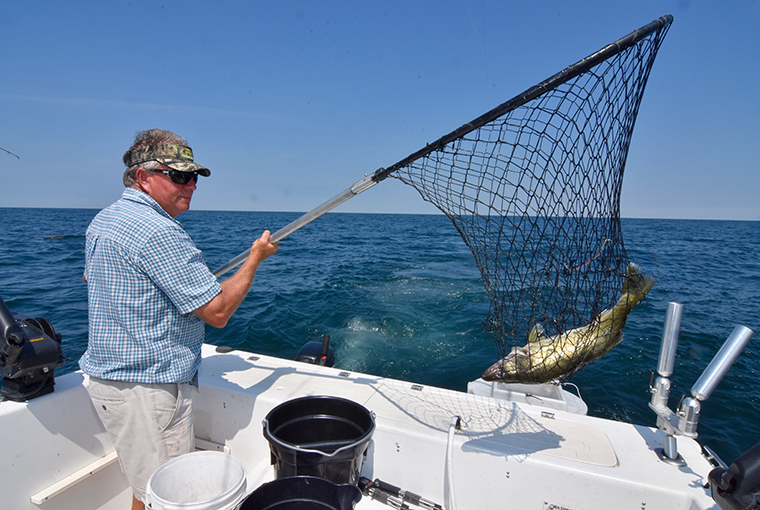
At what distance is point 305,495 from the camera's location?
1.84 m

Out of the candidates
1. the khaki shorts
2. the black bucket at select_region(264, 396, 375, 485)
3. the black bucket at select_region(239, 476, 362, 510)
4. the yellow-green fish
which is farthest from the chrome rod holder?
the khaki shorts

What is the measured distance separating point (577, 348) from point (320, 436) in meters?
1.80

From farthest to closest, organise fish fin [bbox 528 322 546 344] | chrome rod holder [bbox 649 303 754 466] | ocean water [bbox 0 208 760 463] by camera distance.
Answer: ocean water [bbox 0 208 760 463]
fish fin [bbox 528 322 546 344]
chrome rod holder [bbox 649 303 754 466]

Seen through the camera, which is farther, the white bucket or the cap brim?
the cap brim

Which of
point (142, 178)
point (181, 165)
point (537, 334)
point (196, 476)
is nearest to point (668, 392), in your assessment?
point (537, 334)

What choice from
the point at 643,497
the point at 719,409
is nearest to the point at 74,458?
the point at 643,497

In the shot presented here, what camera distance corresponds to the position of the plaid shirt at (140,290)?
1.93 m

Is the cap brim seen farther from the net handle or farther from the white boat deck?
the white boat deck

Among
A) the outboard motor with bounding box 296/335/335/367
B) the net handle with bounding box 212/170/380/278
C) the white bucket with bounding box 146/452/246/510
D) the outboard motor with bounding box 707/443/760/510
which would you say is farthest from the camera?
the outboard motor with bounding box 296/335/335/367

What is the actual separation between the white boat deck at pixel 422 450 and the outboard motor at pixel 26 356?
0.09 m

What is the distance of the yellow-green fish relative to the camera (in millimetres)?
2600

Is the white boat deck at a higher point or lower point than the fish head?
lower

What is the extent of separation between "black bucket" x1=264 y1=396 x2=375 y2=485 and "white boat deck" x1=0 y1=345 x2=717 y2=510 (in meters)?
0.26

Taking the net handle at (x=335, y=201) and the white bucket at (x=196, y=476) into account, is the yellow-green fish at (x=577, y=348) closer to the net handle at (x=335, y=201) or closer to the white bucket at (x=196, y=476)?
the net handle at (x=335, y=201)
